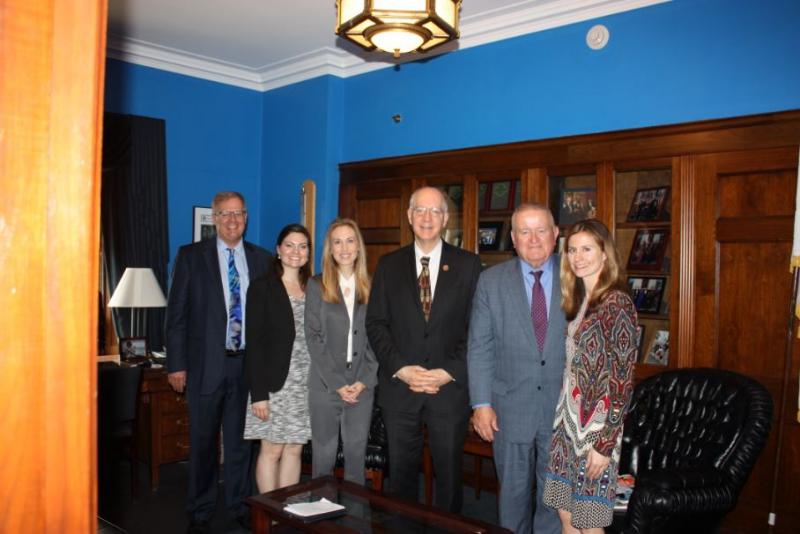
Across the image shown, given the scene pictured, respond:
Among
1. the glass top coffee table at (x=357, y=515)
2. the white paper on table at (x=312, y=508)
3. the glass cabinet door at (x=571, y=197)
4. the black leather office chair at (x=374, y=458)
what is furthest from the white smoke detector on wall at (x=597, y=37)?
the white paper on table at (x=312, y=508)

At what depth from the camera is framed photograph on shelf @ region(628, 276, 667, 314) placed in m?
3.75

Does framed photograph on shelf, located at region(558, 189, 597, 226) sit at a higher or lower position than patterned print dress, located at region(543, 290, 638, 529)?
higher

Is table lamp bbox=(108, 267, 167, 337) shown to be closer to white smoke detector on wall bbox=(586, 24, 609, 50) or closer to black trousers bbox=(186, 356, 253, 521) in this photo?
black trousers bbox=(186, 356, 253, 521)

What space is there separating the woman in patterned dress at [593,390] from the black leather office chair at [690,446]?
0.96ft

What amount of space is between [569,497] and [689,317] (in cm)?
165

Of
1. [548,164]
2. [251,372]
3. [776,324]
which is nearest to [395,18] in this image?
[251,372]

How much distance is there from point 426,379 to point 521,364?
452mm

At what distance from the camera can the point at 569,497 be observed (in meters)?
2.40

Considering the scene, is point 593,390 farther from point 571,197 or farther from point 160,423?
point 160,423

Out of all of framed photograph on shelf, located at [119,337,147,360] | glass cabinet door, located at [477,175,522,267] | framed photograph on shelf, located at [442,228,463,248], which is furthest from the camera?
framed photograph on shelf, located at [119,337,147,360]

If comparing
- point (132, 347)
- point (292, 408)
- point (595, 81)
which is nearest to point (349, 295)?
point (292, 408)

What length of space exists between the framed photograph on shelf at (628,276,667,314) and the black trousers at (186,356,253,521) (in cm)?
242

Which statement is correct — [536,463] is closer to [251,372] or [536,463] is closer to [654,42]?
[251,372]

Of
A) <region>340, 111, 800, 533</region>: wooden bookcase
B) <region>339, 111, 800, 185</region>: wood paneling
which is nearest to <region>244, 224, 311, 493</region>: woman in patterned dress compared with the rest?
<region>339, 111, 800, 185</region>: wood paneling
